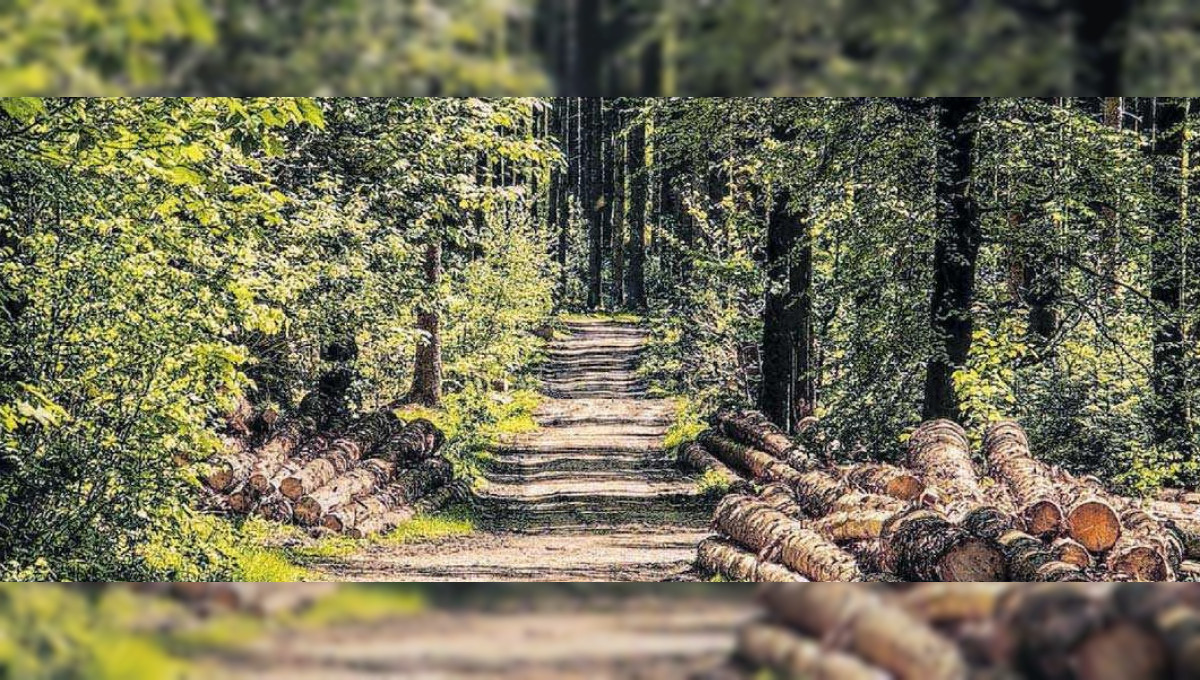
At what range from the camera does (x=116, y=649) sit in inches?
53.7

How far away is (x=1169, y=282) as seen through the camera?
28.3 ft

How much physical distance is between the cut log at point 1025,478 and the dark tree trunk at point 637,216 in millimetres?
4424

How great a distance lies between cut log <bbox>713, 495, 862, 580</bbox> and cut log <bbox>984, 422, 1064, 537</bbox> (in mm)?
998

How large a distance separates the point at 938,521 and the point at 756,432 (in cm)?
405

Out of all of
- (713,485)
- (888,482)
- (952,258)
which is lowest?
(713,485)

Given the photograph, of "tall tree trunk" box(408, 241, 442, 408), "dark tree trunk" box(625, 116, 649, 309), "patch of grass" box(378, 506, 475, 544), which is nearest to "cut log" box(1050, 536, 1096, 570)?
"patch of grass" box(378, 506, 475, 544)

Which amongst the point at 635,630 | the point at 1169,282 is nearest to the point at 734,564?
the point at 1169,282

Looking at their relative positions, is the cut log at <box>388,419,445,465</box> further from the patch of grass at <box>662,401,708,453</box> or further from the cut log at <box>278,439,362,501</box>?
the patch of grass at <box>662,401,708,453</box>

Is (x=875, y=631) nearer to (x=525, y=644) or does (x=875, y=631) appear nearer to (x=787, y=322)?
(x=525, y=644)

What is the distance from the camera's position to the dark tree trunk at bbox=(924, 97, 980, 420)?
848cm

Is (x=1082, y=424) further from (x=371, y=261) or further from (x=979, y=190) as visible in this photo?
(x=371, y=261)

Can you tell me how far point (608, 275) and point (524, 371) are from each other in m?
3.09

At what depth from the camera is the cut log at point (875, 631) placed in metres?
1.12
